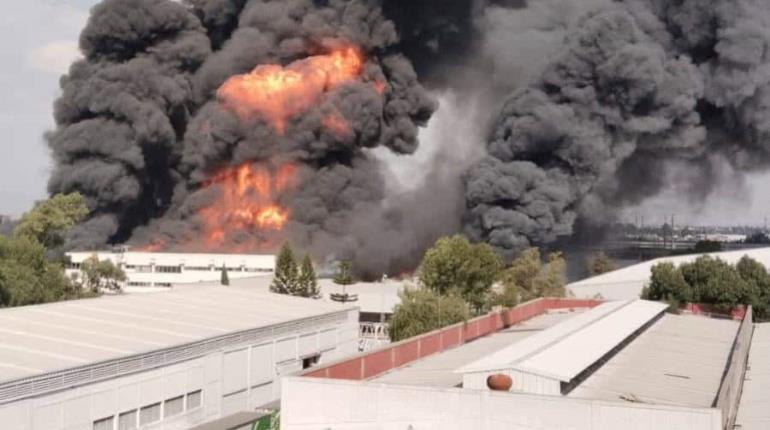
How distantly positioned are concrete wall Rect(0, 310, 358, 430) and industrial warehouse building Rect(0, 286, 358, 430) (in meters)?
0.03

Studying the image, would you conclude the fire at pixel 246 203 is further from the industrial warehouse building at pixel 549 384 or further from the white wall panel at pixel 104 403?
the white wall panel at pixel 104 403

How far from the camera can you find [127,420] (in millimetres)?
24781

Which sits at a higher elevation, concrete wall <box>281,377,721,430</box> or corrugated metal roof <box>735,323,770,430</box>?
concrete wall <box>281,377,721,430</box>

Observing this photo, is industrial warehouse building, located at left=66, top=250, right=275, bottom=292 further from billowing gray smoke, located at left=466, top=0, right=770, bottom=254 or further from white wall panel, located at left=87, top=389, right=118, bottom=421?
white wall panel, located at left=87, top=389, right=118, bottom=421

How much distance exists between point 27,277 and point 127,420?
29.5m

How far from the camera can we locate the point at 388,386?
1920 cm

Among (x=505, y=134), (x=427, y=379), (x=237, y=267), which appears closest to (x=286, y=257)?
(x=237, y=267)

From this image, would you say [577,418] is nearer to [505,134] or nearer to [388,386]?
[388,386]

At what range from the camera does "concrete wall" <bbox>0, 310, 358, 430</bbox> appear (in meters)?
22.1

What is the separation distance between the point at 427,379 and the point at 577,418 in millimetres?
7410

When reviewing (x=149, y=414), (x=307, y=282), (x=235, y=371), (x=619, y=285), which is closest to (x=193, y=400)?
(x=149, y=414)

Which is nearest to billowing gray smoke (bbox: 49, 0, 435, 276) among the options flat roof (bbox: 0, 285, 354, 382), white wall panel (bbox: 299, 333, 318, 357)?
flat roof (bbox: 0, 285, 354, 382)

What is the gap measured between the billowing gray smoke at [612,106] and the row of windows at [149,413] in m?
41.4

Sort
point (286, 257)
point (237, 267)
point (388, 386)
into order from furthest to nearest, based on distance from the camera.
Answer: point (237, 267)
point (286, 257)
point (388, 386)
